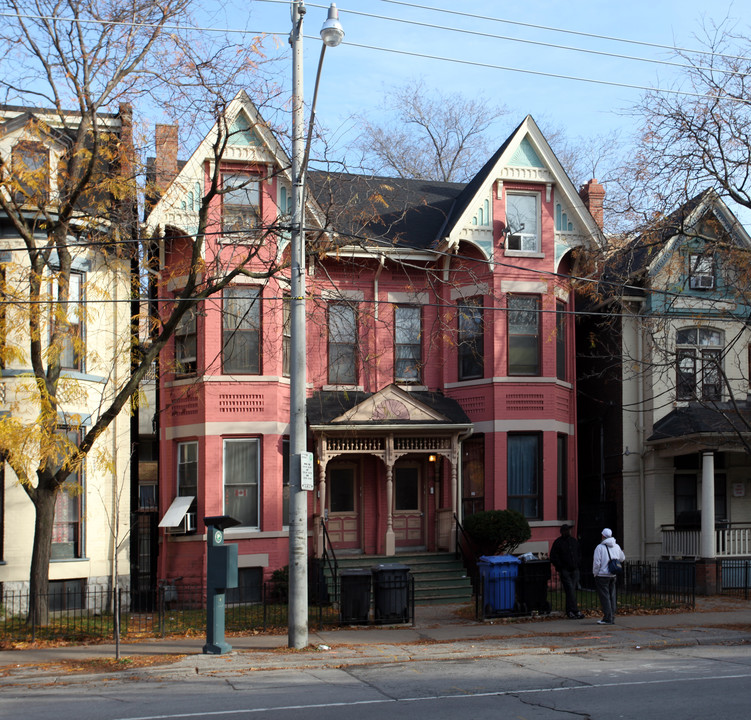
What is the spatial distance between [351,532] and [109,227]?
954 centimetres

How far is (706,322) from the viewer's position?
79.3 ft

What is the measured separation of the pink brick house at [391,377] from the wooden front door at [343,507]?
4 centimetres

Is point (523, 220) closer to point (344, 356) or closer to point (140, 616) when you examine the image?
point (344, 356)

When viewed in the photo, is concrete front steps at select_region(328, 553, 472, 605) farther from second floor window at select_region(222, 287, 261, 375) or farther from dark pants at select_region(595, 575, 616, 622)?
second floor window at select_region(222, 287, 261, 375)

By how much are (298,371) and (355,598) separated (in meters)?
4.54

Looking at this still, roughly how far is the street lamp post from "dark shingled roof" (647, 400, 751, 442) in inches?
473

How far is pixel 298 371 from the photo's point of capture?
14227 mm

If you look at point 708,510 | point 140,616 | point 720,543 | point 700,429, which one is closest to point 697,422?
point 700,429

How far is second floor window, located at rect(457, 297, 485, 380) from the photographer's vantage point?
2283 cm

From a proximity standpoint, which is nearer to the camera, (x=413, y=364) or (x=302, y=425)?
(x=302, y=425)

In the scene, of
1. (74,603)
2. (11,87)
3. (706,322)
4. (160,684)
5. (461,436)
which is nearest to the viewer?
(160,684)

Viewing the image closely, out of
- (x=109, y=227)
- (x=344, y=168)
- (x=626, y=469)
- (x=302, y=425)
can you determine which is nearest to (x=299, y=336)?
(x=302, y=425)

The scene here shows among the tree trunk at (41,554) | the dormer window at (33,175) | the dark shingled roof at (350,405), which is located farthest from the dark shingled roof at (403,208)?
the tree trunk at (41,554)

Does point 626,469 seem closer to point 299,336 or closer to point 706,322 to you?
point 706,322
